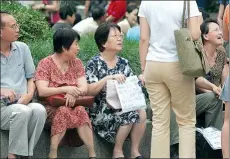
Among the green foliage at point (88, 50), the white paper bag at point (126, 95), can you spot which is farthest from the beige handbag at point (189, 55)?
the green foliage at point (88, 50)

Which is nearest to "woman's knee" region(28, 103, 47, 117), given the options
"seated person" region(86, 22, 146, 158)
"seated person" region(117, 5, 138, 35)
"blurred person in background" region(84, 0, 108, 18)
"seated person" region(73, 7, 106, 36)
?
"seated person" region(86, 22, 146, 158)

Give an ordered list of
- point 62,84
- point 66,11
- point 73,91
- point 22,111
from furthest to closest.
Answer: point 66,11, point 62,84, point 73,91, point 22,111

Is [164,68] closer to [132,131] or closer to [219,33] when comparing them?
[132,131]

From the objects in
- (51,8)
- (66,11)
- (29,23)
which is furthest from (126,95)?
(51,8)

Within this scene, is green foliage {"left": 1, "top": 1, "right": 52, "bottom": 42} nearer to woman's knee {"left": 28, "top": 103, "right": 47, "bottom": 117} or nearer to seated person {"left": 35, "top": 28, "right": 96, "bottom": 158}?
seated person {"left": 35, "top": 28, "right": 96, "bottom": 158}

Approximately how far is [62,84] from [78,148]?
0.76 metres

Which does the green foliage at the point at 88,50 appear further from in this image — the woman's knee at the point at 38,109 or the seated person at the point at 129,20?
the seated person at the point at 129,20

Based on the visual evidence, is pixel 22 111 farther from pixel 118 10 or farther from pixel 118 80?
pixel 118 10

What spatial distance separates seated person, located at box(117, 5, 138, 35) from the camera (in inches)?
488

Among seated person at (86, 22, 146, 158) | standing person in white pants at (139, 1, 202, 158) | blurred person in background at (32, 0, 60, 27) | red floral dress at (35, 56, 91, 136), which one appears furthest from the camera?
blurred person in background at (32, 0, 60, 27)

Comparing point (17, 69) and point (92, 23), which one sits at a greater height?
point (17, 69)

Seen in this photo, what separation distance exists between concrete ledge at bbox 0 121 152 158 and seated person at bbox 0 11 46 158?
28 centimetres

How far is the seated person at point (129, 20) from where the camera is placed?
1238 centimetres

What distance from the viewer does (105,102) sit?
802 centimetres
